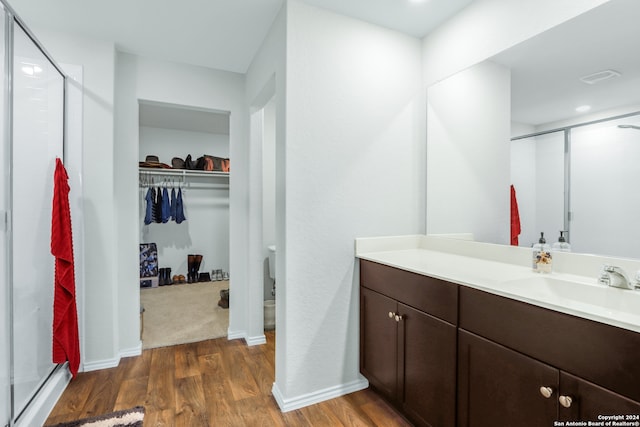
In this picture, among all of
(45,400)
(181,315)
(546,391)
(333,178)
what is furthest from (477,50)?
(181,315)

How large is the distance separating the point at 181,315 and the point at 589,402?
11.7 feet

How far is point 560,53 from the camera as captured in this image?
1.56 meters

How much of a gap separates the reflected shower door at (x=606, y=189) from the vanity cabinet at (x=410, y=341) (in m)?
0.71

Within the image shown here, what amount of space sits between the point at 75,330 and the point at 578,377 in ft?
8.81

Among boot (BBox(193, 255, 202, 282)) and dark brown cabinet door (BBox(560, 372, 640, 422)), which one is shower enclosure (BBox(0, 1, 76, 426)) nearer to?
dark brown cabinet door (BBox(560, 372, 640, 422))

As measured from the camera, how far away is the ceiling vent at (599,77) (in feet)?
4.50

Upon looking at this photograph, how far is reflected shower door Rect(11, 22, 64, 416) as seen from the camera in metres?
1.64

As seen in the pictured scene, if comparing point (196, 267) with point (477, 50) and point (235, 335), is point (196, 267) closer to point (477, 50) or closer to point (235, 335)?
point (235, 335)

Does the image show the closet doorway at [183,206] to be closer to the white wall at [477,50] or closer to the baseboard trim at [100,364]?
the baseboard trim at [100,364]

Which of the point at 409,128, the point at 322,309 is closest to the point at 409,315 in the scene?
the point at 322,309

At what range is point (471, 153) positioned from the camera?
2.03 metres

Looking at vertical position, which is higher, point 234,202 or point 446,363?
point 234,202

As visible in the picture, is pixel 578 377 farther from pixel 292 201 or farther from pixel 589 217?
pixel 292 201

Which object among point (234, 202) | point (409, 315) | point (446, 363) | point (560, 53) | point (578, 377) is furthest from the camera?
point (234, 202)
